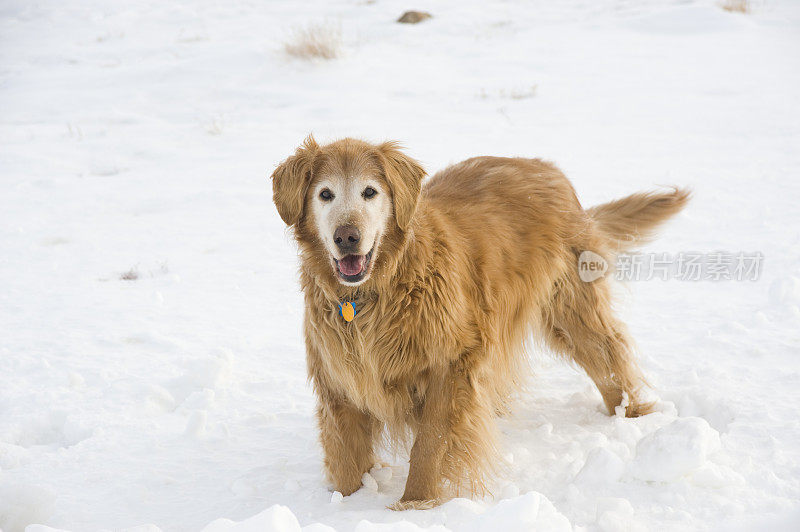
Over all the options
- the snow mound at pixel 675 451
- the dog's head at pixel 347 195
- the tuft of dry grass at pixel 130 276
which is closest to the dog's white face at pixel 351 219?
the dog's head at pixel 347 195

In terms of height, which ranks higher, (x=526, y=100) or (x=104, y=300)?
(x=526, y=100)

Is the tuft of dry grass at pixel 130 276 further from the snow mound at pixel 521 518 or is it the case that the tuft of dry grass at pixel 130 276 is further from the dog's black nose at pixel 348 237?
the snow mound at pixel 521 518

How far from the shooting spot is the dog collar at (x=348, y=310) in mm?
2863

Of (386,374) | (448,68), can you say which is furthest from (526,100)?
(386,374)

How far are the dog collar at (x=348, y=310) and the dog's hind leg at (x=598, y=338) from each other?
1150 millimetres

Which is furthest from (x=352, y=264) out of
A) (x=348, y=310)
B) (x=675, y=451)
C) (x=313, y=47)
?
(x=313, y=47)

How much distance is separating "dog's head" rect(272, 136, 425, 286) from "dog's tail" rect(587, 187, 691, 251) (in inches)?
53.7

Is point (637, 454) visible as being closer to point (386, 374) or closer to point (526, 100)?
point (386, 374)

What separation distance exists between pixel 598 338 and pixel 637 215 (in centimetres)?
79

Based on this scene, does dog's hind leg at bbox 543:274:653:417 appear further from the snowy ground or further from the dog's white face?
the dog's white face

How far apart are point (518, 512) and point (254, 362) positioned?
223 centimetres

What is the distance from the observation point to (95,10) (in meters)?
15.5

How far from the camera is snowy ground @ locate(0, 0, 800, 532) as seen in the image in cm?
276

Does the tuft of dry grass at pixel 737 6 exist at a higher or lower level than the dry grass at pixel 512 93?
higher
